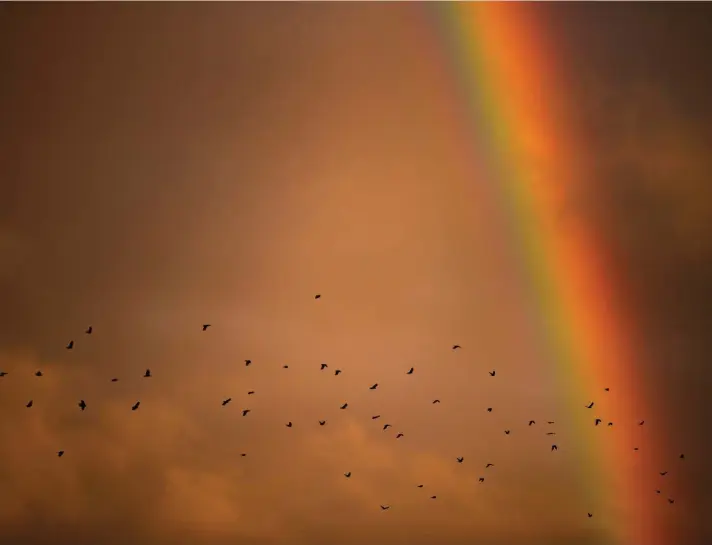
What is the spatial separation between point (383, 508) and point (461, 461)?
675 inches

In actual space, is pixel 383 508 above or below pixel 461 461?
below

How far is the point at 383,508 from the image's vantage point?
380 ft

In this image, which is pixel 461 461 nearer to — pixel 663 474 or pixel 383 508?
pixel 383 508

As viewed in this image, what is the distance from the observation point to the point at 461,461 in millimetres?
120250

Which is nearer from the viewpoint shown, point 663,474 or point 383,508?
point 383,508

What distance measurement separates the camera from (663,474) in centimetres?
13538

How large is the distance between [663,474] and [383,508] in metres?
63.4

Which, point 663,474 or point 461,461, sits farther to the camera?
point 663,474

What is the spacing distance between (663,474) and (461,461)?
48.4m

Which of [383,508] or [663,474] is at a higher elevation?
[663,474]

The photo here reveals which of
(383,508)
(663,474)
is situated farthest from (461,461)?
(663,474)
